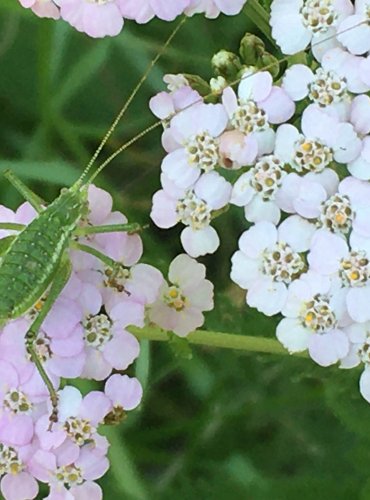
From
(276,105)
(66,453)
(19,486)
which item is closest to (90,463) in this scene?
(66,453)

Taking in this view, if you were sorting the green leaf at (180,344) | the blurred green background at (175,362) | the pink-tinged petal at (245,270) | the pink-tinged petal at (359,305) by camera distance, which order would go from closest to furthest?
the pink-tinged petal at (359,305), the pink-tinged petal at (245,270), the green leaf at (180,344), the blurred green background at (175,362)

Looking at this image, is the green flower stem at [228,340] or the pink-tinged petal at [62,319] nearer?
the pink-tinged petal at [62,319]

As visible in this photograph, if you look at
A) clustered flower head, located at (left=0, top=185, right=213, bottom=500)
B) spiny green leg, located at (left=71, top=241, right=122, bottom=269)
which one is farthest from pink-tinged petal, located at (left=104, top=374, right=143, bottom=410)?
spiny green leg, located at (left=71, top=241, right=122, bottom=269)

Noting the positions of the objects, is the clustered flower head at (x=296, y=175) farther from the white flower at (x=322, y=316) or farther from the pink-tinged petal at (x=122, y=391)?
the pink-tinged petal at (x=122, y=391)

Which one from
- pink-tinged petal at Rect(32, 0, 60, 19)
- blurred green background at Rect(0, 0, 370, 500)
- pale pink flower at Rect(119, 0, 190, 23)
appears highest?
pink-tinged petal at Rect(32, 0, 60, 19)

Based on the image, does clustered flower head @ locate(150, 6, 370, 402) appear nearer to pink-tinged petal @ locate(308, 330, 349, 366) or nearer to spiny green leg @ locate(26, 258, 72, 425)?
pink-tinged petal @ locate(308, 330, 349, 366)

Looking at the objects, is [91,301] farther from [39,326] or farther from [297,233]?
[297,233]

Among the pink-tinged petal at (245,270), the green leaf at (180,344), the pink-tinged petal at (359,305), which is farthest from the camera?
the green leaf at (180,344)

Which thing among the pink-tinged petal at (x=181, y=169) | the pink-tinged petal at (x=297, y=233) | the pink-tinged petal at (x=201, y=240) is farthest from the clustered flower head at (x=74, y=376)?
the pink-tinged petal at (x=297, y=233)

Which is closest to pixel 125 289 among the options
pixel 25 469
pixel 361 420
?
pixel 25 469
